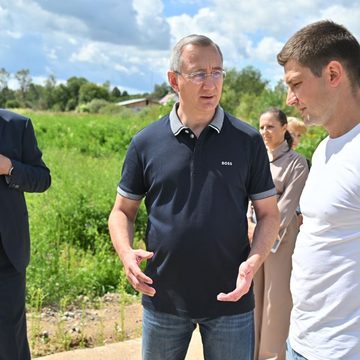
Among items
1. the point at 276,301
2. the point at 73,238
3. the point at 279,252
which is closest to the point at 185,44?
the point at 279,252

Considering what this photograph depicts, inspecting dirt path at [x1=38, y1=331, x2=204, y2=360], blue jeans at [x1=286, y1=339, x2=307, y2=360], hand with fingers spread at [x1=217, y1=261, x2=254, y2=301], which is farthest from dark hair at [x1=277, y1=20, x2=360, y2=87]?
dirt path at [x1=38, y1=331, x2=204, y2=360]

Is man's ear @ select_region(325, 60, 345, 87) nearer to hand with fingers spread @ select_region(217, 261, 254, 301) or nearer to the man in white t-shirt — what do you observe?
the man in white t-shirt

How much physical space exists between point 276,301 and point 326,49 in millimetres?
2486

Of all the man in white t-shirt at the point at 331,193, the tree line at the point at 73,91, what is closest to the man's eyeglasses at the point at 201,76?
the man in white t-shirt at the point at 331,193

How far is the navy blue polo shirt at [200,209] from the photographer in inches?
86.0

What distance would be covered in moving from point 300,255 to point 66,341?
2822 millimetres

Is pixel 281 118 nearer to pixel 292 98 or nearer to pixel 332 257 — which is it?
pixel 292 98

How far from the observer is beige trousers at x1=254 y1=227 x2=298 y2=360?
380 centimetres

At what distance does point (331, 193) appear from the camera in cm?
170

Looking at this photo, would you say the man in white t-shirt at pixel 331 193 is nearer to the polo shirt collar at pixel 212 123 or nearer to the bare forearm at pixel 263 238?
the bare forearm at pixel 263 238

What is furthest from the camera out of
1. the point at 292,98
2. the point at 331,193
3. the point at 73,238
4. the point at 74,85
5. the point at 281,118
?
the point at 74,85

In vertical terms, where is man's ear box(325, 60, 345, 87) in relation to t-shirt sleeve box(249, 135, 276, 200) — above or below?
above

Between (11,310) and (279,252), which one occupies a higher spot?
(279,252)

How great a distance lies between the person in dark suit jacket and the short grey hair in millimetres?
1027
